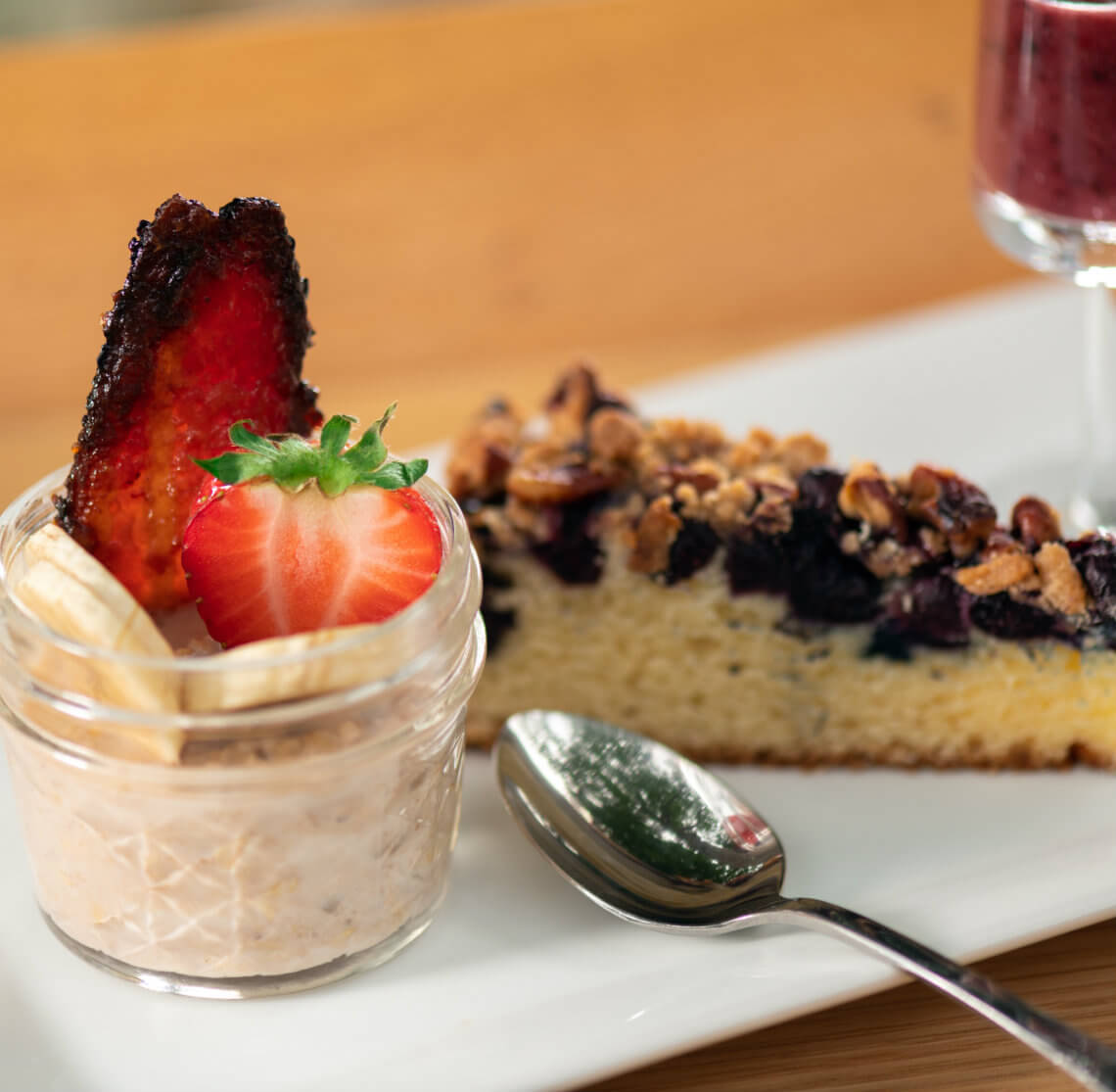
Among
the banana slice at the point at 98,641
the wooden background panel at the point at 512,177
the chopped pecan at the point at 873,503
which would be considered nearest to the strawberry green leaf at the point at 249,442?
the banana slice at the point at 98,641

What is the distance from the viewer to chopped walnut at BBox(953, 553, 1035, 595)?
168 cm

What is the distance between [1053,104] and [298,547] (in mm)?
1102

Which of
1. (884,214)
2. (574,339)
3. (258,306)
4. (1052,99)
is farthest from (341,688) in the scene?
(884,214)

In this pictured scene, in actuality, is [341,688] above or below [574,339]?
above

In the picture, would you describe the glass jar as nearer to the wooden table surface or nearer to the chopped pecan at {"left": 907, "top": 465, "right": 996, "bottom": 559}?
the chopped pecan at {"left": 907, "top": 465, "right": 996, "bottom": 559}

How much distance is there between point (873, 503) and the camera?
171 centimetres

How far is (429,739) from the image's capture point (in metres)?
1.41

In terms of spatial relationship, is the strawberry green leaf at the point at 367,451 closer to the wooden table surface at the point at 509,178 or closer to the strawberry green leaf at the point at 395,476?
the strawberry green leaf at the point at 395,476

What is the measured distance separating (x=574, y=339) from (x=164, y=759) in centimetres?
162

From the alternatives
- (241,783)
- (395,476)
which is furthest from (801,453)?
(241,783)

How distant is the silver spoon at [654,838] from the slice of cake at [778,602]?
0.17 metres

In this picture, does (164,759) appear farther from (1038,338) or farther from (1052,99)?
(1038,338)

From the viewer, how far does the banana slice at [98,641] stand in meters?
1.28

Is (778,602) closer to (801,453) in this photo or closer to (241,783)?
(801,453)
